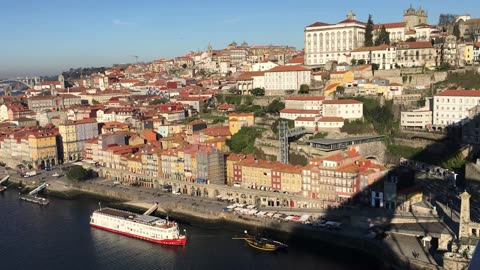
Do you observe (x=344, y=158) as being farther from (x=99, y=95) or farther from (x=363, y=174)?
(x=99, y=95)

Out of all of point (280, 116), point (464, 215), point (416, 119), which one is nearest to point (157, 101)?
point (280, 116)

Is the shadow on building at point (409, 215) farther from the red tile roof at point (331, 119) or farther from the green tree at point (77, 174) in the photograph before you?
the green tree at point (77, 174)

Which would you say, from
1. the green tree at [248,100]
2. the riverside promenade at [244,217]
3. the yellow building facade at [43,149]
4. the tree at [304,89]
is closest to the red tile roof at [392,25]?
the tree at [304,89]

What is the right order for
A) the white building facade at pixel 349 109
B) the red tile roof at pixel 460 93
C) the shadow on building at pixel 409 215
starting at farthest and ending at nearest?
the white building facade at pixel 349 109
the red tile roof at pixel 460 93
the shadow on building at pixel 409 215

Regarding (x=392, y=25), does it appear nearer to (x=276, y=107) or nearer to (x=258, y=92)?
(x=258, y=92)

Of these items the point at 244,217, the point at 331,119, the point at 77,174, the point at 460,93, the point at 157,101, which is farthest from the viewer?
the point at 157,101
